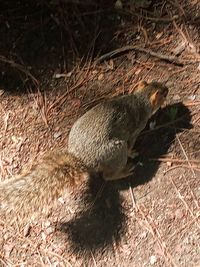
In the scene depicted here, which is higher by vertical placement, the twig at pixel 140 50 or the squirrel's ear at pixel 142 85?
the twig at pixel 140 50

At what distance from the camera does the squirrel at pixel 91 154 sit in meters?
3.24

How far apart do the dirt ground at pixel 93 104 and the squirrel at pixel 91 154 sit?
12 cm

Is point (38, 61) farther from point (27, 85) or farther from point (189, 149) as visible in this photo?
point (189, 149)

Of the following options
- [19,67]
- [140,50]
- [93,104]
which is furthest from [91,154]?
[19,67]

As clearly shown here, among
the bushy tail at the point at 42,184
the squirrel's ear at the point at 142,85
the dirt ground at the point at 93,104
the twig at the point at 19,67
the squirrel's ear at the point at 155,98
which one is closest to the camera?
the bushy tail at the point at 42,184

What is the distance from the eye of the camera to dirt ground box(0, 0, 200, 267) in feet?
11.2

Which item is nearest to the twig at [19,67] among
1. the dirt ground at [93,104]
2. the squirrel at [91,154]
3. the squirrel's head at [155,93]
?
the dirt ground at [93,104]

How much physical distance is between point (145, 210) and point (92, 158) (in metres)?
0.45

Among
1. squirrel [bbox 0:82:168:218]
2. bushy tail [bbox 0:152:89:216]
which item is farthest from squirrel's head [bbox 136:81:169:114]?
bushy tail [bbox 0:152:89:216]

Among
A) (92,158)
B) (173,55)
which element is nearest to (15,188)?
(92,158)

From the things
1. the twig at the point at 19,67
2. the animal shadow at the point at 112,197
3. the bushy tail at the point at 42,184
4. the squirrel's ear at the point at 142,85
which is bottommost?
the animal shadow at the point at 112,197

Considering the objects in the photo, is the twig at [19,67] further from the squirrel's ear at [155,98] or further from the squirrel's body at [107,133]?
the squirrel's ear at [155,98]

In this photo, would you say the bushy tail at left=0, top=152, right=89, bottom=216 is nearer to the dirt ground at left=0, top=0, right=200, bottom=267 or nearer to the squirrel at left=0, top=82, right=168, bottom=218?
the squirrel at left=0, top=82, right=168, bottom=218

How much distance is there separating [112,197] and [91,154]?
37cm
